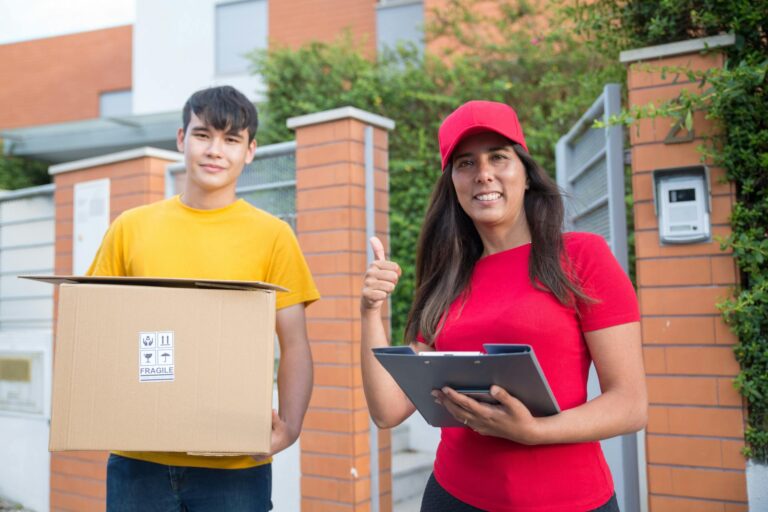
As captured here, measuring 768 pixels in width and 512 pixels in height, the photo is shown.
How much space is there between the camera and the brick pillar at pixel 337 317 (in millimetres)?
3137

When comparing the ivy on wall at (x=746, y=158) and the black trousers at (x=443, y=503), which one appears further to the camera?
the ivy on wall at (x=746, y=158)

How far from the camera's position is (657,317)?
238 centimetres

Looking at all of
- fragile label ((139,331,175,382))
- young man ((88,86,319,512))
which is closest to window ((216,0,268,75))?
young man ((88,86,319,512))

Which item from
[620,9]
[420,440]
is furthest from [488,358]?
[420,440]

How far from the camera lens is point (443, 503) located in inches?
64.9

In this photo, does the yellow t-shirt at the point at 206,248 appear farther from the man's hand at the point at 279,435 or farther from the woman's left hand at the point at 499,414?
the woman's left hand at the point at 499,414

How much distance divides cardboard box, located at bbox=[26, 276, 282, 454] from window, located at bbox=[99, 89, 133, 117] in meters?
11.7

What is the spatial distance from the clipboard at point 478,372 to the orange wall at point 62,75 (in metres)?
12.3

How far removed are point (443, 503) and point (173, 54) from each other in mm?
10432

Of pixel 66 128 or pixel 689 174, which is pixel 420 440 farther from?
pixel 66 128

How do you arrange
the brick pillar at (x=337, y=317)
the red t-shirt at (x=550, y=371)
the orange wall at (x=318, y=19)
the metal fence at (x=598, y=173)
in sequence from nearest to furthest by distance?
the red t-shirt at (x=550, y=371), the metal fence at (x=598, y=173), the brick pillar at (x=337, y=317), the orange wall at (x=318, y=19)

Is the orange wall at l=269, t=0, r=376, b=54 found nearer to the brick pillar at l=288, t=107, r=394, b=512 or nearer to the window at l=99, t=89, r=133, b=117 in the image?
the window at l=99, t=89, r=133, b=117

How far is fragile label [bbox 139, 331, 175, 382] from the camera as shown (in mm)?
1640

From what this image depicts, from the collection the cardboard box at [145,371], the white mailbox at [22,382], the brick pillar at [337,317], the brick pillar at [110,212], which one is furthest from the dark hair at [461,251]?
the white mailbox at [22,382]
